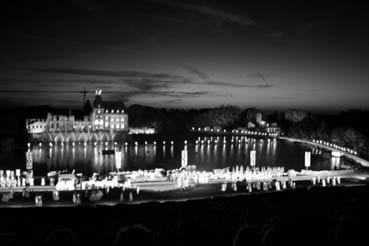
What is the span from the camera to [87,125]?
44.8m

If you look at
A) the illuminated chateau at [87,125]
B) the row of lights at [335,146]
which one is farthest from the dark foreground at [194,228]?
the illuminated chateau at [87,125]

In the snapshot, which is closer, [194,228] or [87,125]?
[194,228]

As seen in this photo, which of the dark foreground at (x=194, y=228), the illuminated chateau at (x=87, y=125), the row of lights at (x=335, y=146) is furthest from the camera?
the illuminated chateau at (x=87, y=125)

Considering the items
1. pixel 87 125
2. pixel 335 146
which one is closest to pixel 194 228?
pixel 335 146

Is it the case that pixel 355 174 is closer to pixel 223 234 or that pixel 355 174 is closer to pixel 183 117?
pixel 223 234

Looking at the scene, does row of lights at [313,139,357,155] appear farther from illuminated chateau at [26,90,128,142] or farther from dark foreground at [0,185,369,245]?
dark foreground at [0,185,369,245]

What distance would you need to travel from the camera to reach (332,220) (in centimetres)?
633

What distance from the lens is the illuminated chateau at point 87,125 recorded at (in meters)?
42.2

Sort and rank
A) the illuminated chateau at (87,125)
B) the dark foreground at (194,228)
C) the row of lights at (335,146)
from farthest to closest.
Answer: the illuminated chateau at (87,125) < the row of lights at (335,146) < the dark foreground at (194,228)

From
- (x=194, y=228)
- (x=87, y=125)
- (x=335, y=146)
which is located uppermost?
(x=87, y=125)

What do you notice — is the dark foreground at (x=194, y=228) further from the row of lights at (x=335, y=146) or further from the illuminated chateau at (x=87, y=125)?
the illuminated chateau at (x=87, y=125)

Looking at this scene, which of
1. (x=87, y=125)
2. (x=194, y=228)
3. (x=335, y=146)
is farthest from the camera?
(x=87, y=125)

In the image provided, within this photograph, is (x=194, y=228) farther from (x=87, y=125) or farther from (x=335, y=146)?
(x=87, y=125)

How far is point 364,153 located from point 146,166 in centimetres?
1780
